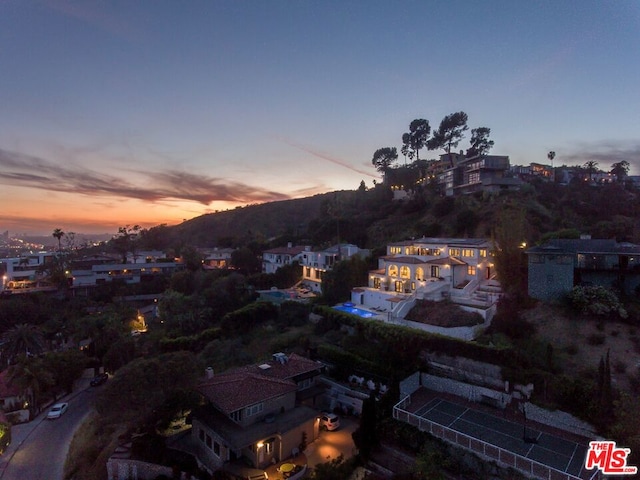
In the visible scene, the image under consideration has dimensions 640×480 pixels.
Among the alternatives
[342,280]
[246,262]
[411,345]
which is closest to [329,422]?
[411,345]

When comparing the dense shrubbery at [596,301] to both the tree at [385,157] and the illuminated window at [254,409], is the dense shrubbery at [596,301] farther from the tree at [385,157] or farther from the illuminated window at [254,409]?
the tree at [385,157]

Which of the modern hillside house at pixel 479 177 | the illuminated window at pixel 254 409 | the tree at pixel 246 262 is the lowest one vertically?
the illuminated window at pixel 254 409

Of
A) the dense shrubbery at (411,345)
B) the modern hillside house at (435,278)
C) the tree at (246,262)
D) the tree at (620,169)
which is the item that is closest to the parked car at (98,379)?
the dense shrubbery at (411,345)

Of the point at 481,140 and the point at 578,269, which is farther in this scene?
the point at 481,140

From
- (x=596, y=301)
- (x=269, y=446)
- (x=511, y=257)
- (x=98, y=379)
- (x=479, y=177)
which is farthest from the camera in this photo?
(x=479, y=177)

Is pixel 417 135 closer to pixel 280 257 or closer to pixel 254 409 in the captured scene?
pixel 280 257
